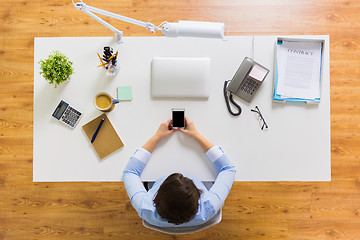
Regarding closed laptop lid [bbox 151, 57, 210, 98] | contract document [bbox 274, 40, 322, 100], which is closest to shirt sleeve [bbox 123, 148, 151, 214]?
closed laptop lid [bbox 151, 57, 210, 98]

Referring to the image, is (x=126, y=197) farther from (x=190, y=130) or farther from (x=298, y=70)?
(x=298, y=70)

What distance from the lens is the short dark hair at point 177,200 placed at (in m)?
0.93

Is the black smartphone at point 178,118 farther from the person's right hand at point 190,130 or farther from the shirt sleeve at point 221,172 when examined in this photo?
the shirt sleeve at point 221,172

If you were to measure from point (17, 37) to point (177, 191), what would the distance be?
1.61 m

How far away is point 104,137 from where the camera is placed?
1193 mm

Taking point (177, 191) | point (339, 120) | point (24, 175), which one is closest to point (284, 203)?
point (339, 120)

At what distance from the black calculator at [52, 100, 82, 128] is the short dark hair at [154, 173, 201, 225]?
52 cm

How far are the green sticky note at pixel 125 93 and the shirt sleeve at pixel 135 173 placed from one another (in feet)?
0.78

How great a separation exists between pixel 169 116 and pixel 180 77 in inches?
7.0

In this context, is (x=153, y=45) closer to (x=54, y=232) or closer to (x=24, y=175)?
(x=24, y=175)

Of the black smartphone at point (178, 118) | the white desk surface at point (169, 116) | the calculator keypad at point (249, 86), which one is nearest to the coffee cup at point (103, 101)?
the white desk surface at point (169, 116)

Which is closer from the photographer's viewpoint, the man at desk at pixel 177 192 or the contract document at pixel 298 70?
Result: the man at desk at pixel 177 192

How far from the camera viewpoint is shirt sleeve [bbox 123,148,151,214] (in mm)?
1123

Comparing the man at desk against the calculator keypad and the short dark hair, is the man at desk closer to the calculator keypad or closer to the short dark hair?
the short dark hair
